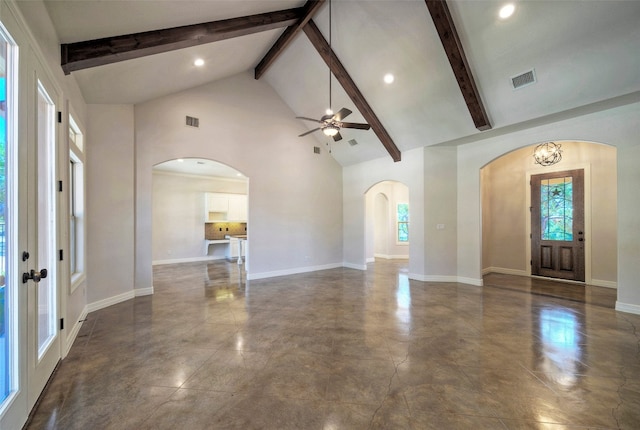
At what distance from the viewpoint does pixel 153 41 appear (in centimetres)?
330

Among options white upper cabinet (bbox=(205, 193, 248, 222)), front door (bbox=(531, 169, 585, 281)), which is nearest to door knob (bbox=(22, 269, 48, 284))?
white upper cabinet (bbox=(205, 193, 248, 222))

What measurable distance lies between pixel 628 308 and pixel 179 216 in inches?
421

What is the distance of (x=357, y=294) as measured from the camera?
5.26m

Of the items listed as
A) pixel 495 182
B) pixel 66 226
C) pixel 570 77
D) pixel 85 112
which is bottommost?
pixel 66 226

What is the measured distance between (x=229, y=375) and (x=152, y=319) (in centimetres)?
208

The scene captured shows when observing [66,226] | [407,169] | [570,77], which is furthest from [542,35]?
[66,226]

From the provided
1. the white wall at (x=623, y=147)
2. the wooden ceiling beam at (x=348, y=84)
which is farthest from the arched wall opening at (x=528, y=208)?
the wooden ceiling beam at (x=348, y=84)

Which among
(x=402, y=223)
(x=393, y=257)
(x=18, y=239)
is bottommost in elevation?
(x=393, y=257)

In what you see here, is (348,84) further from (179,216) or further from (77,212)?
(179,216)

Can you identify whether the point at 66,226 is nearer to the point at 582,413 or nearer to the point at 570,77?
the point at 582,413

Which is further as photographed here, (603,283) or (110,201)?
(603,283)

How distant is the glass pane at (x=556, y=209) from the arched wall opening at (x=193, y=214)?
26.5ft

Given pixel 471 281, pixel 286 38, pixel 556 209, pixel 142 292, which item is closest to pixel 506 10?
pixel 286 38

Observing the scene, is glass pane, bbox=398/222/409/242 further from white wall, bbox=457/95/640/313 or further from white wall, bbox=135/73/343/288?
white wall, bbox=457/95/640/313
